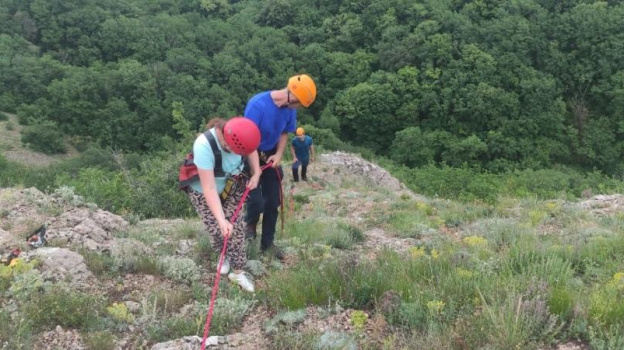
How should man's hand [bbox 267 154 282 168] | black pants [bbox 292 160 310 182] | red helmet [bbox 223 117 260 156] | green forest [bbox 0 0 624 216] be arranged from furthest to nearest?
green forest [bbox 0 0 624 216], black pants [bbox 292 160 310 182], man's hand [bbox 267 154 282 168], red helmet [bbox 223 117 260 156]

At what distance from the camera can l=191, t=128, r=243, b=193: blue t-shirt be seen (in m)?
3.30

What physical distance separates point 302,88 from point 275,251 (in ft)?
5.23

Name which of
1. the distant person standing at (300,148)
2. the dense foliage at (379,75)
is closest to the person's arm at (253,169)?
the distant person standing at (300,148)

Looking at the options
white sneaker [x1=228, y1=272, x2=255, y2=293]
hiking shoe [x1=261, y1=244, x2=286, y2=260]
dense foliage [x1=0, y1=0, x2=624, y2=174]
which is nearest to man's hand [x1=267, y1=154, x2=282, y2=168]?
hiking shoe [x1=261, y1=244, x2=286, y2=260]

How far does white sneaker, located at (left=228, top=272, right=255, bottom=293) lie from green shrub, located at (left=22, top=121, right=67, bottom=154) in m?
35.6

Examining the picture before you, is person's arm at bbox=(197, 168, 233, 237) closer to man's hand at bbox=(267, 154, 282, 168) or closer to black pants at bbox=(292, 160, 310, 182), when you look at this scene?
man's hand at bbox=(267, 154, 282, 168)

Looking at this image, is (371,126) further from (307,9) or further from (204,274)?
(204,274)

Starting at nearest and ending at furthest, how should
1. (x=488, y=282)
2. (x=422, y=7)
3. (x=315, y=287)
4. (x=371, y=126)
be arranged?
1. (x=488, y=282)
2. (x=315, y=287)
3. (x=371, y=126)
4. (x=422, y=7)

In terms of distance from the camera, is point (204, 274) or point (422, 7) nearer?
point (204, 274)

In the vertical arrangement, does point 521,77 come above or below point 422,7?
below

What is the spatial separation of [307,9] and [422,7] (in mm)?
13104

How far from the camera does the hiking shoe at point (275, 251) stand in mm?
4445

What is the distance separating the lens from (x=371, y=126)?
39531 mm

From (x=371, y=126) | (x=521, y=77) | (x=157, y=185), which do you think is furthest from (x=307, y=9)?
(x=157, y=185)
